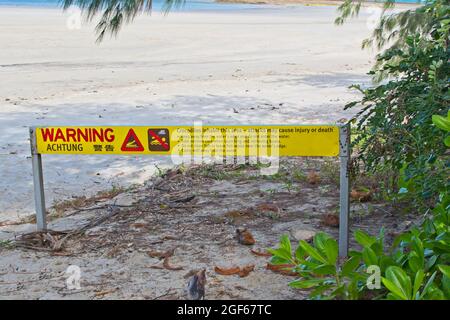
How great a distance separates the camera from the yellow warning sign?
3.78 metres

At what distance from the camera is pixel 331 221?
4.25 m

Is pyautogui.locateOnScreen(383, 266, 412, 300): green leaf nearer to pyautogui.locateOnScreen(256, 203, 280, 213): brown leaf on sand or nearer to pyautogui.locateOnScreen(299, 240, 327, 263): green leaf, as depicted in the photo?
pyautogui.locateOnScreen(299, 240, 327, 263): green leaf

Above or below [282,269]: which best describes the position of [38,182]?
above

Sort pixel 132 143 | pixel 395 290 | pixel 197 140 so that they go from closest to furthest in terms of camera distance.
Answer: pixel 395 290 → pixel 197 140 → pixel 132 143

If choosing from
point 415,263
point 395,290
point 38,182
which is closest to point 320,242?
point 415,263

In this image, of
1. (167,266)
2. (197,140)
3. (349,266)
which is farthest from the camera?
(197,140)

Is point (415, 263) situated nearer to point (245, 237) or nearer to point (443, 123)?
point (443, 123)

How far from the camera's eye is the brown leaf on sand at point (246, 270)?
342cm

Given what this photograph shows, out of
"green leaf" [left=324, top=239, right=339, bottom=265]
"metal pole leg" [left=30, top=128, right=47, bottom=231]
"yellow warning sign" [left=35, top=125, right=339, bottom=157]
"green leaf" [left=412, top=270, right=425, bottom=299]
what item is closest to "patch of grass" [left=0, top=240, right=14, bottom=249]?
"metal pole leg" [left=30, top=128, right=47, bottom=231]

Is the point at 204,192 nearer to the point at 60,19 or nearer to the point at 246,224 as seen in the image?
the point at 246,224

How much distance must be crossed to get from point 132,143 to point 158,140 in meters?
0.17

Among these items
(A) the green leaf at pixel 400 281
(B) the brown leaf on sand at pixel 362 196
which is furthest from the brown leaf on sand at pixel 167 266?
(A) the green leaf at pixel 400 281

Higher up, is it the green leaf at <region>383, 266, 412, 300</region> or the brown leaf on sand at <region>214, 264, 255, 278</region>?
the green leaf at <region>383, 266, 412, 300</region>

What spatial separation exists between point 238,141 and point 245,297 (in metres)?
1.05
